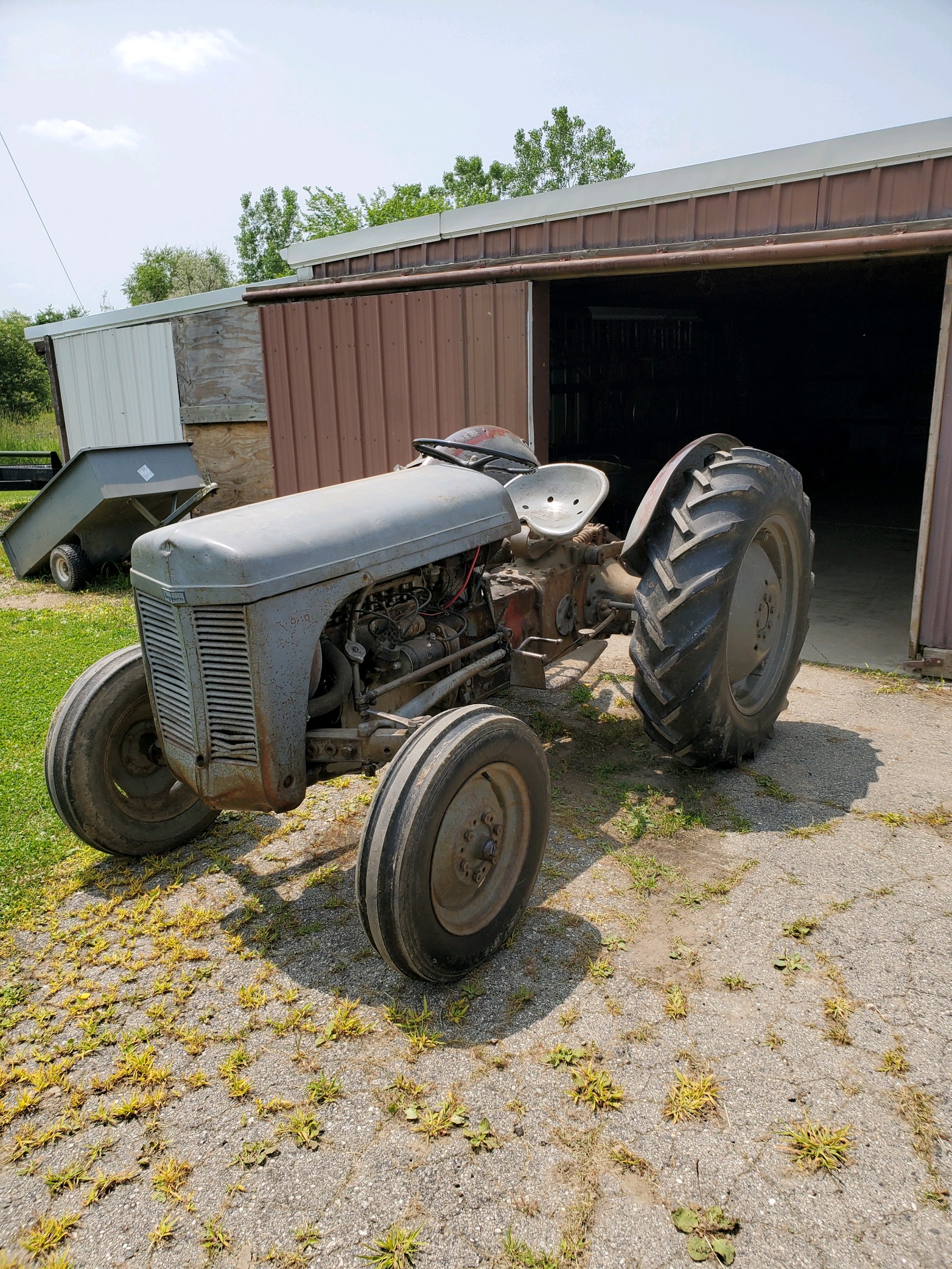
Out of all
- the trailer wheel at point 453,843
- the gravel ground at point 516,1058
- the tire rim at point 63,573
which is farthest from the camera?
the tire rim at point 63,573

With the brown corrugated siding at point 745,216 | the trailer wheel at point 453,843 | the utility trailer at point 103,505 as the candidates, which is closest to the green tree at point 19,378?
the utility trailer at point 103,505

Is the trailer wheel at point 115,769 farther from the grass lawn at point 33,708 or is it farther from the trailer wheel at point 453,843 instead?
the trailer wheel at point 453,843

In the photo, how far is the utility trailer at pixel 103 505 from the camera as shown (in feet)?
25.4

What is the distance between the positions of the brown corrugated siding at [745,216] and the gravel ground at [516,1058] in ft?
12.0

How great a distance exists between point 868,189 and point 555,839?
4413 millimetres

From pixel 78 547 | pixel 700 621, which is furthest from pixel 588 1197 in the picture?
pixel 78 547

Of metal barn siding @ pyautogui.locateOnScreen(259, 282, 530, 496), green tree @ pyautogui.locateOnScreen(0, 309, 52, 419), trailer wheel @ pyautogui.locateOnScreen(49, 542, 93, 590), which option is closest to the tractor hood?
metal barn siding @ pyautogui.locateOnScreen(259, 282, 530, 496)

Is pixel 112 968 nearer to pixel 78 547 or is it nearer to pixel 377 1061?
pixel 377 1061

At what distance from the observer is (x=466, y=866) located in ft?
8.41

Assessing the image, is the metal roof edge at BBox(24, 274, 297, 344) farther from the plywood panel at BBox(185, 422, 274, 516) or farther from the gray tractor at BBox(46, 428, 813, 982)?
the gray tractor at BBox(46, 428, 813, 982)

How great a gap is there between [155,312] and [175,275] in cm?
3457

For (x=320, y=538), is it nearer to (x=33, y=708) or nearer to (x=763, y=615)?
(x=763, y=615)

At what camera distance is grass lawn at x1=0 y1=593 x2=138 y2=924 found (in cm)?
329

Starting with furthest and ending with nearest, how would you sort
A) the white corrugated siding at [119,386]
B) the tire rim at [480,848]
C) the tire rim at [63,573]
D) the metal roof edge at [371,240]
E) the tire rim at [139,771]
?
the white corrugated siding at [119,386], the tire rim at [63,573], the metal roof edge at [371,240], the tire rim at [139,771], the tire rim at [480,848]
